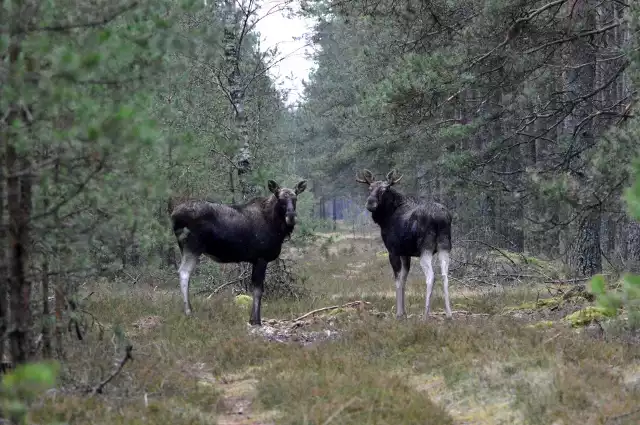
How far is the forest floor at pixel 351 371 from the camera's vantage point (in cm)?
614

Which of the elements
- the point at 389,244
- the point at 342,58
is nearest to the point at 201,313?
the point at 389,244

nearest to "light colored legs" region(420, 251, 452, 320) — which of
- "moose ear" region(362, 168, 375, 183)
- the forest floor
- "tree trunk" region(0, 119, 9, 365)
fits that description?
the forest floor

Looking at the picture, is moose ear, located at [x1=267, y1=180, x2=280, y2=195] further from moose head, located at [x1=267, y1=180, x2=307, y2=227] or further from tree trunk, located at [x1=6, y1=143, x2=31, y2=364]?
tree trunk, located at [x1=6, y1=143, x2=31, y2=364]

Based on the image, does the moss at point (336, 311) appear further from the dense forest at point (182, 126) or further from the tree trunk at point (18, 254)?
the tree trunk at point (18, 254)

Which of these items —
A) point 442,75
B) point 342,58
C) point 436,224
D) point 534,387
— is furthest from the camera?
Result: point 342,58

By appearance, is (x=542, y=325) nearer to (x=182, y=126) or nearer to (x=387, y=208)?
(x=387, y=208)

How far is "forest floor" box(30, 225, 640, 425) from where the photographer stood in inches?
242

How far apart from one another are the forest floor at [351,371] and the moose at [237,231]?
0.89 meters

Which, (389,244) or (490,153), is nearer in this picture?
(389,244)

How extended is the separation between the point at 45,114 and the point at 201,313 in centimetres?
724

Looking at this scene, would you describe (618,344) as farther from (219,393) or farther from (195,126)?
(195,126)

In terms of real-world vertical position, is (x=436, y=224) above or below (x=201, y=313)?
above

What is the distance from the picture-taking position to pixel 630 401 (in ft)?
20.0

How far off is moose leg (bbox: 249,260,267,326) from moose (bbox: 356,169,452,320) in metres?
2.18
